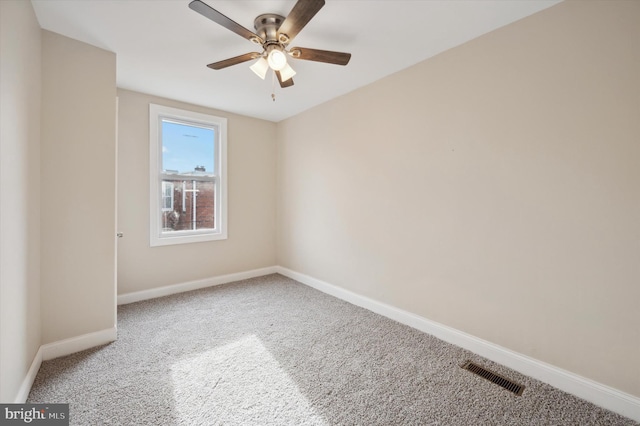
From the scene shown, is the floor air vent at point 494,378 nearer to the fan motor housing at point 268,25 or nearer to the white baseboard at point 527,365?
the white baseboard at point 527,365

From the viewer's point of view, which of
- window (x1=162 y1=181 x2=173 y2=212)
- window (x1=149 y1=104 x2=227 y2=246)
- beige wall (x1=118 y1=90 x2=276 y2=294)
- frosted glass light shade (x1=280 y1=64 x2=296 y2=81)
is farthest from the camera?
window (x1=162 y1=181 x2=173 y2=212)

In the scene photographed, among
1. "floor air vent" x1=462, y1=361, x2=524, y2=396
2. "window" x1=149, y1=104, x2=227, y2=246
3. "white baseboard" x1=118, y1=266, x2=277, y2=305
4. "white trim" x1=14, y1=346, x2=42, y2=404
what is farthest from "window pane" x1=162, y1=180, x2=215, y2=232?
"floor air vent" x1=462, y1=361, x2=524, y2=396

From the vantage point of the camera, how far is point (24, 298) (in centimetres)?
163

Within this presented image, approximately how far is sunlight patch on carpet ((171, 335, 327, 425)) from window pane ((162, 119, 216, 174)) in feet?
7.78

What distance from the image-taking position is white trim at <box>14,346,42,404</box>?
1.51 m

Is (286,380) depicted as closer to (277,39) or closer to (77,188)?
(77,188)

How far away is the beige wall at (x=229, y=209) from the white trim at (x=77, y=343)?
94 cm

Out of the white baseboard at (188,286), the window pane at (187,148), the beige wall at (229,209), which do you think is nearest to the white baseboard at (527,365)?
the white baseboard at (188,286)

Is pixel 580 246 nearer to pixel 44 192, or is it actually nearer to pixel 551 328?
pixel 551 328

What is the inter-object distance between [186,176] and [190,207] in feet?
1.36

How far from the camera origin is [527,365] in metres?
1.83

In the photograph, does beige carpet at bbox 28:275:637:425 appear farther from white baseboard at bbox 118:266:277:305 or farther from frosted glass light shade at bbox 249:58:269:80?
frosted glass light shade at bbox 249:58:269:80

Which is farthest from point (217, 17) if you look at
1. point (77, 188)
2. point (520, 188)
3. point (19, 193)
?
point (520, 188)

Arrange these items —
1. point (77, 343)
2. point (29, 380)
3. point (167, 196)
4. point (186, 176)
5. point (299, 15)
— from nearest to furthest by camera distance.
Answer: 1. point (299, 15)
2. point (29, 380)
3. point (77, 343)
4. point (167, 196)
5. point (186, 176)
